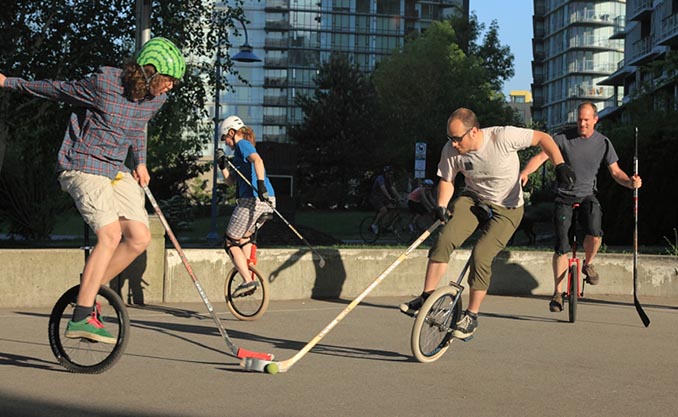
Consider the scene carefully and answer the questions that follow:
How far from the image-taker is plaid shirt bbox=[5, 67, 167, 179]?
6.30 metres

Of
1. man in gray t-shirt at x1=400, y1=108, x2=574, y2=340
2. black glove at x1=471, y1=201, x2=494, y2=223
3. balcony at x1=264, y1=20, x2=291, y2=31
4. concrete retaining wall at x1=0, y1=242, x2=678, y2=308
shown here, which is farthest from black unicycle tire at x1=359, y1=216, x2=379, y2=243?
balcony at x1=264, y1=20, x2=291, y2=31

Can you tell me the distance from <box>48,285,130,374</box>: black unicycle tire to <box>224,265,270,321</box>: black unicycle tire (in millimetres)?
3187

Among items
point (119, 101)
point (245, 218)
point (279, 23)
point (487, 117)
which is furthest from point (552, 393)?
point (279, 23)

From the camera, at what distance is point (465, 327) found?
723 cm

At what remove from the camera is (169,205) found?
29828 mm

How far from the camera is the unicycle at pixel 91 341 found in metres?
6.20

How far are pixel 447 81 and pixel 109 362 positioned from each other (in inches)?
2368

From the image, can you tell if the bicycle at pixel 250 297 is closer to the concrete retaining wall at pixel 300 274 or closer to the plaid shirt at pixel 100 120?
the concrete retaining wall at pixel 300 274

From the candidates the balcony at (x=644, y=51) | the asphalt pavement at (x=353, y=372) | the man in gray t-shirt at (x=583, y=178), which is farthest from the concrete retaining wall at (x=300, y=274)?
the balcony at (x=644, y=51)

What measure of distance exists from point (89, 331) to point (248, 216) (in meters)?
3.74

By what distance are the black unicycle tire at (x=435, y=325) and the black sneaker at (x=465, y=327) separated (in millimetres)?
37

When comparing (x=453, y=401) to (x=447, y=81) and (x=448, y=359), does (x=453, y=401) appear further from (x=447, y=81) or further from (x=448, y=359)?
(x=447, y=81)

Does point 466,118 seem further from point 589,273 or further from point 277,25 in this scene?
point 277,25

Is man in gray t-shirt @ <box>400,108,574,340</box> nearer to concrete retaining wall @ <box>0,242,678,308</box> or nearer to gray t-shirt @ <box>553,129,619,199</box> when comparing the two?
gray t-shirt @ <box>553,129,619,199</box>
